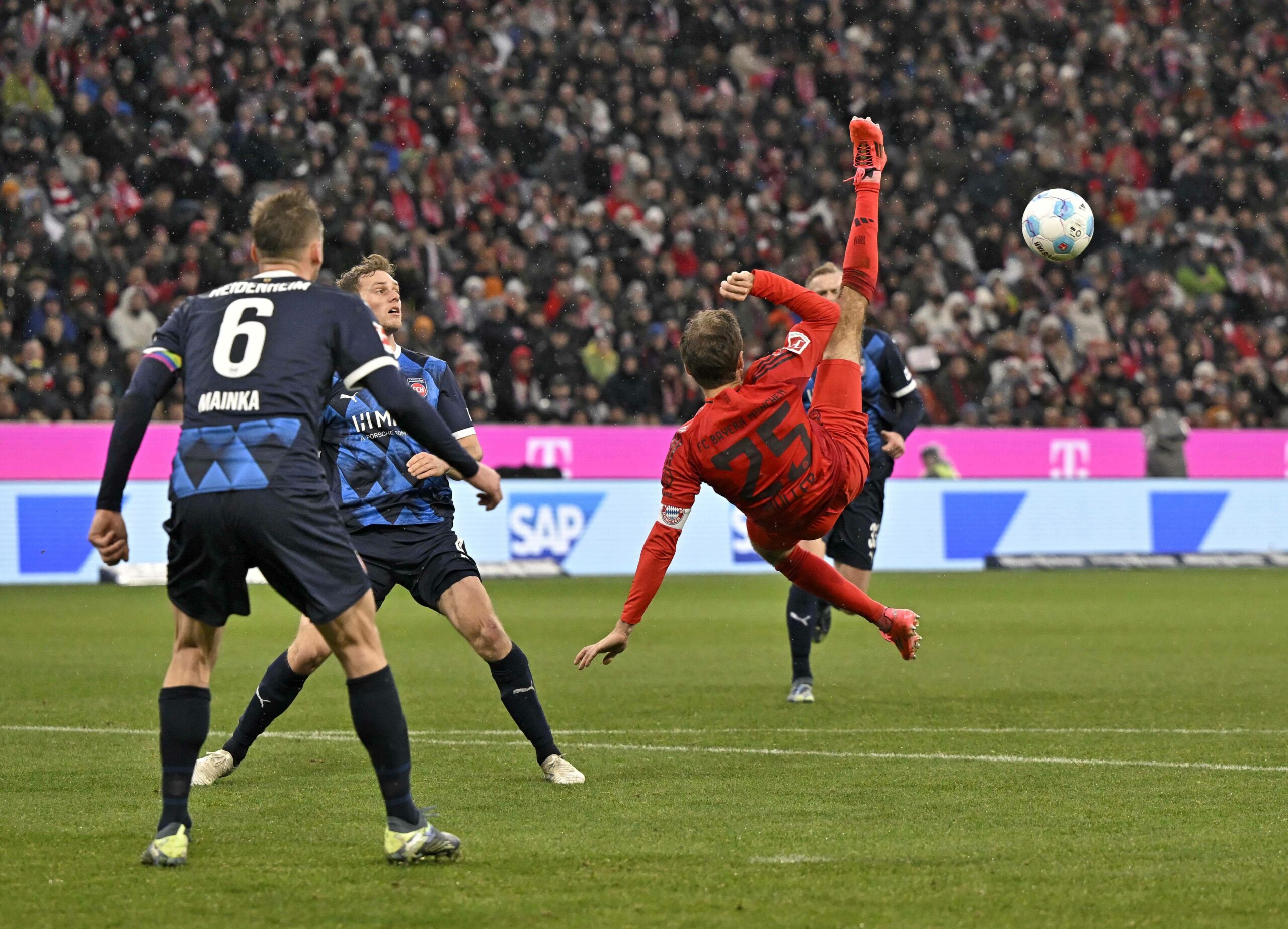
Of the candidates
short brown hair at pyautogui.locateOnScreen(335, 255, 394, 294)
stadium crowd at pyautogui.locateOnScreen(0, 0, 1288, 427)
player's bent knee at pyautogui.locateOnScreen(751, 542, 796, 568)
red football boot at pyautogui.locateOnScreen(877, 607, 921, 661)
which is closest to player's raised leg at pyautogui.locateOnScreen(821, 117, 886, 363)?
player's bent knee at pyautogui.locateOnScreen(751, 542, 796, 568)

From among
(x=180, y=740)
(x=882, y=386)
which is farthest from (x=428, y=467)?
(x=882, y=386)

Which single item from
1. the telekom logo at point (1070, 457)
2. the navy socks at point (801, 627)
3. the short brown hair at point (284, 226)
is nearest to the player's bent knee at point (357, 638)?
the short brown hair at point (284, 226)

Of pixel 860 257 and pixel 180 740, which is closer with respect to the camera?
pixel 180 740

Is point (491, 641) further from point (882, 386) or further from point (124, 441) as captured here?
point (882, 386)

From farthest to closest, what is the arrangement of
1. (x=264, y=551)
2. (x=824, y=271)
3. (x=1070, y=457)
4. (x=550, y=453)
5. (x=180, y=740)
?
(x=1070, y=457) < (x=550, y=453) < (x=824, y=271) < (x=180, y=740) < (x=264, y=551)

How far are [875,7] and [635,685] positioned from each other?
19983 mm

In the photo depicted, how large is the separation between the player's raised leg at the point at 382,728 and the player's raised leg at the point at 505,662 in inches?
72.2

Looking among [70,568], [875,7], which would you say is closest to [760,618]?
[70,568]

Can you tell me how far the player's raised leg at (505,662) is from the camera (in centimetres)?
713

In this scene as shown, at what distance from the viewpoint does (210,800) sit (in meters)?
6.63

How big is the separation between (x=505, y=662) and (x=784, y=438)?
4.91 ft

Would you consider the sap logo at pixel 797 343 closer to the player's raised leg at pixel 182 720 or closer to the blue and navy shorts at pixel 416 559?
the blue and navy shorts at pixel 416 559

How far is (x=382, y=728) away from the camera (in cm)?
524

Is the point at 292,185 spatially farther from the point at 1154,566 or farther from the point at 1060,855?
the point at 1060,855
